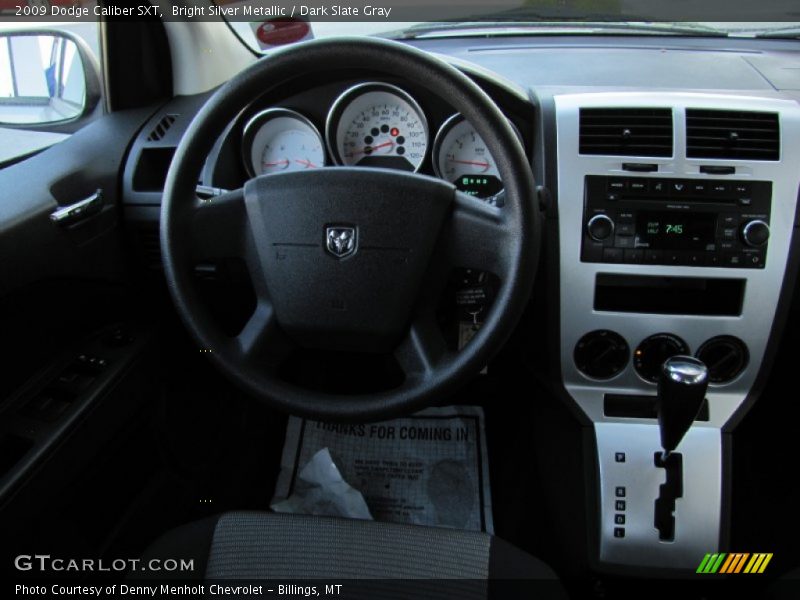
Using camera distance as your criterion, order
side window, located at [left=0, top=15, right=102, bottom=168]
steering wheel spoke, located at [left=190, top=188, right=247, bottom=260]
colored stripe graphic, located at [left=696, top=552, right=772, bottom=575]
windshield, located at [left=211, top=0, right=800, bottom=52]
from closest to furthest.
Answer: steering wheel spoke, located at [left=190, top=188, right=247, bottom=260], colored stripe graphic, located at [left=696, top=552, right=772, bottom=575], side window, located at [left=0, top=15, right=102, bottom=168], windshield, located at [left=211, top=0, right=800, bottom=52]

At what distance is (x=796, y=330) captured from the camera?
1338mm

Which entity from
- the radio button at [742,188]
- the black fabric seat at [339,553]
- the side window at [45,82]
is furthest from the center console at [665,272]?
the side window at [45,82]

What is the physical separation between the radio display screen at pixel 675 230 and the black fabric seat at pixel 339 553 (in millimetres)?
613

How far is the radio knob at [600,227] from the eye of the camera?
1.25 m

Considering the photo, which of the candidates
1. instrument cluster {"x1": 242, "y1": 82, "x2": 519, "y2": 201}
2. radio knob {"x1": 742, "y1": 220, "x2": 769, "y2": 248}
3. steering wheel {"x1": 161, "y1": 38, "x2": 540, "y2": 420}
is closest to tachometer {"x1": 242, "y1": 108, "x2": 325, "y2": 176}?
instrument cluster {"x1": 242, "y1": 82, "x2": 519, "y2": 201}

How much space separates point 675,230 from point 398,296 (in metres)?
0.57

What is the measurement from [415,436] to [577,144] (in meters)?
0.89

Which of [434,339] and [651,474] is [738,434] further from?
[434,339]

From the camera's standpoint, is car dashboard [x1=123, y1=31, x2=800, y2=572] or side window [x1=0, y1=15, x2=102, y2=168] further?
side window [x1=0, y1=15, x2=102, y2=168]

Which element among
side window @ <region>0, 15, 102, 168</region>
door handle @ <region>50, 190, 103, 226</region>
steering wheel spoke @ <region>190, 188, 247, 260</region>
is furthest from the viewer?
side window @ <region>0, 15, 102, 168</region>

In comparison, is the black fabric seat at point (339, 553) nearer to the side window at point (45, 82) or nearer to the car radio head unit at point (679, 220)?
the car radio head unit at point (679, 220)

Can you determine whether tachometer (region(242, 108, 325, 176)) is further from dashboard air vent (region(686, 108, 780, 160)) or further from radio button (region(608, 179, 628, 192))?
dashboard air vent (region(686, 108, 780, 160))

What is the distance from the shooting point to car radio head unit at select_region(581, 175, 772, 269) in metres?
1.23

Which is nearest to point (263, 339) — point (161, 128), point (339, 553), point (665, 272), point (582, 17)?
point (339, 553)
